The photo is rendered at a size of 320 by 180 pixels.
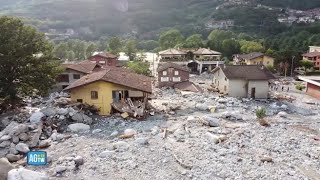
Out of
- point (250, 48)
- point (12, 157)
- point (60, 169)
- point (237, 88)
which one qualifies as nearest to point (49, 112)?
point (12, 157)

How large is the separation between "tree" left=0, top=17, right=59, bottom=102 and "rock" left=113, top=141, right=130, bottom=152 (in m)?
12.8

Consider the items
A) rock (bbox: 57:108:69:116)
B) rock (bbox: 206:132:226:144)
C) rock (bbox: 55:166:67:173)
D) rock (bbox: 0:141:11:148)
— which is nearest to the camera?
rock (bbox: 55:166:67:173)

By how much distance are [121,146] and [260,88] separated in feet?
88.5

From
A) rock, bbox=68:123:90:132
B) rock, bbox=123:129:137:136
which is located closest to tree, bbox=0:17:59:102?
rock, bbox=68:123:90:132

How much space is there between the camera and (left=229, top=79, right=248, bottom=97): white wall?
44.9 metres

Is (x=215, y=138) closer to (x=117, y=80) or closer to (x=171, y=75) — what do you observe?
(x=117, y=80)

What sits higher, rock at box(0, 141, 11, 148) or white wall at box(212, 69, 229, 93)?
white wall at box(212, 69, 229, 93)

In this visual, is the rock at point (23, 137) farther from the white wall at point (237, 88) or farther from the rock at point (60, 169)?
the white wall at point (237, 88)

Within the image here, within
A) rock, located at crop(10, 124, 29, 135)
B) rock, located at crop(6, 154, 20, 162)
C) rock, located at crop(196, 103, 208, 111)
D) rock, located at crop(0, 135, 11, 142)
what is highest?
rock, located at crop(10, 124, 29, 135)

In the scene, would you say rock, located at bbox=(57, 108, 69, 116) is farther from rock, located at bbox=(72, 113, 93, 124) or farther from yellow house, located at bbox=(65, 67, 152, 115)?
yellow house, located at bbox=(65, 67, 152, 115)

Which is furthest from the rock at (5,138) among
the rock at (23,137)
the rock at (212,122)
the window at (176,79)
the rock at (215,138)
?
the window at (176,79)

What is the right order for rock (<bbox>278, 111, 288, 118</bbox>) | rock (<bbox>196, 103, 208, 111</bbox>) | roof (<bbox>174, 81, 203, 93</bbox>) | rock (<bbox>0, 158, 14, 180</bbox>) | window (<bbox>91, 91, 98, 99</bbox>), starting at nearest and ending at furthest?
1. rock (<bbox>0, 158, 14, 180</bbox>)
2. window (<bbox>91, 91, 98, 99</bbox>)
3. rock (<bbox>278, 111, 288, 118</bbox>)
4. rock (<bbox>196, 103, 208, 111</bbox>)
5. roof (<bbox>174, 81, 203, 93</bbox>)

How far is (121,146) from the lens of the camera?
74.5 ft

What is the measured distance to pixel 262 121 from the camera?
1173 inches
